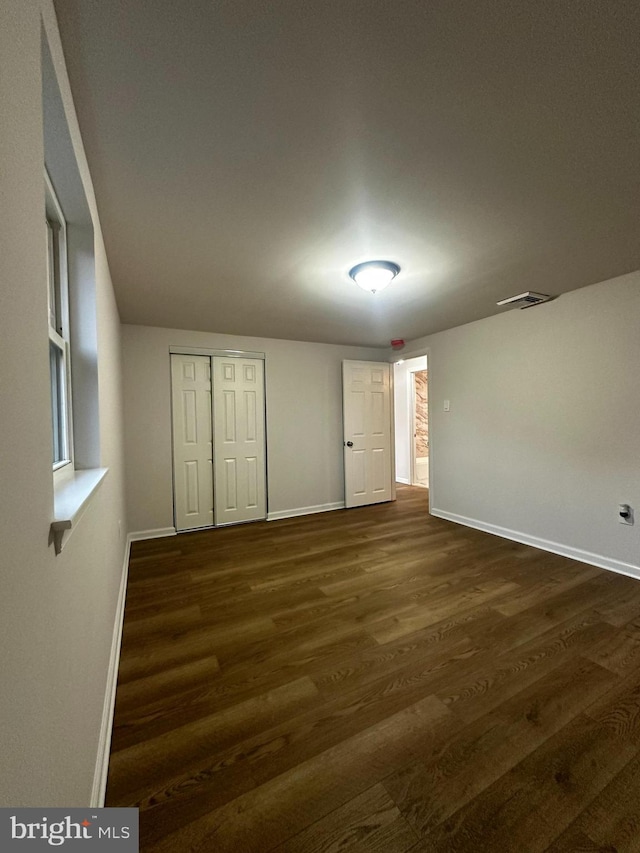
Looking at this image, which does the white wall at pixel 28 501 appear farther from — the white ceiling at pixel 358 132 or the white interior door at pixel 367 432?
the white interior door at pixel 367 432

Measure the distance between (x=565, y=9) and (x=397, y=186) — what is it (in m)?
0.70

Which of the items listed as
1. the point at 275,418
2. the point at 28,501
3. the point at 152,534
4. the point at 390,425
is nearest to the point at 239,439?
the point at 275,418

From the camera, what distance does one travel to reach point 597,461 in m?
2.73

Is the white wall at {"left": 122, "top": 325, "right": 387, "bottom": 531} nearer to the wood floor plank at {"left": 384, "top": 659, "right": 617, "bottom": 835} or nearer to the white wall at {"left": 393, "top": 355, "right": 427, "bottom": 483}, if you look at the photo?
the white wall at {"left": 393, "top": 355, "right": 427, "bottom": 483}

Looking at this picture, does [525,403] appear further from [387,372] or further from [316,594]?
[316,594]

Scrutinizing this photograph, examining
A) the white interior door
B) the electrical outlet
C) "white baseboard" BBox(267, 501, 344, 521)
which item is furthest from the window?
the electrical outlet

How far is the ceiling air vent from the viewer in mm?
2855

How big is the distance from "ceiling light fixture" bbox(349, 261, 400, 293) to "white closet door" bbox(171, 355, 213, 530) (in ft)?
7.46

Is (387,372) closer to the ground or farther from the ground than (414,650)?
farther from the ground

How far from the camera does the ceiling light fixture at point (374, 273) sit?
2207 millimetres

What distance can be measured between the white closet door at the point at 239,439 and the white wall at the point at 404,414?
3.09 meters

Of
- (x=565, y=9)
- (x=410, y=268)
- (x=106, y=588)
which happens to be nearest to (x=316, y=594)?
(x=106, y=588)

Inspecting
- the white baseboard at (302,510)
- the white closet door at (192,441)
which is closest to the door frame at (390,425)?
the white baseboard at (302,510)

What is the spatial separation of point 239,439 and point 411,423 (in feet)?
11.4
